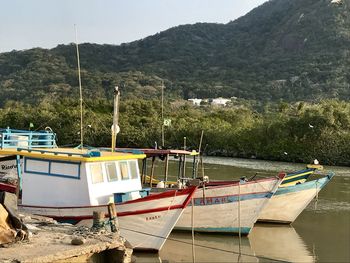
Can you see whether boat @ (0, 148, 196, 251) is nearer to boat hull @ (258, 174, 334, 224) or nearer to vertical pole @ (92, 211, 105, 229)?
vertical pole @ (92, 211, 105, 229)

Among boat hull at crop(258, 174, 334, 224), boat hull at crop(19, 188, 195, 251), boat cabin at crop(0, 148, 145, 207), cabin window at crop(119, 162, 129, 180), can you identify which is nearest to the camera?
boat hull at crop(19, 188, 195, 251)

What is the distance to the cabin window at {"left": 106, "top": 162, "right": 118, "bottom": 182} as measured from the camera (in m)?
14.6

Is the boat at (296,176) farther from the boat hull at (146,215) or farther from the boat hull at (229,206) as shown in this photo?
the boat hull at (146,215)

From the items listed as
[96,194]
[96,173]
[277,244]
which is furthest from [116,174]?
[277,244]

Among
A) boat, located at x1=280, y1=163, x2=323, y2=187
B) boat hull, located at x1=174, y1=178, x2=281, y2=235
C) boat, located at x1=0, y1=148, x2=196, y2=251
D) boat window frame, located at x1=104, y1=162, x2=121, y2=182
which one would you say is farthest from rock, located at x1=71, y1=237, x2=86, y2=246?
boat, located at x1=280, y1=163, x2=323, y2=187

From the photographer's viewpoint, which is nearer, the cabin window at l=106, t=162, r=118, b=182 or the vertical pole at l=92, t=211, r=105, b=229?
the vertical pole at l=92, t=211, r=105, b=229

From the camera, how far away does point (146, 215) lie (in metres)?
13.8

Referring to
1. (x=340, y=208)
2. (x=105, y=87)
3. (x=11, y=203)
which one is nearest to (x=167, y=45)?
(x=105, y=87)

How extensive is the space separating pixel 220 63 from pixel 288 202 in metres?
125

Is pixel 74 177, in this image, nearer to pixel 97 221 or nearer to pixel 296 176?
pixel 97 221

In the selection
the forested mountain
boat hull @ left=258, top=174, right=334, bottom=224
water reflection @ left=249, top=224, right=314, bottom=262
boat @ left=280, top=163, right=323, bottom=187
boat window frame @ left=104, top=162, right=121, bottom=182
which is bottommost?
water reflection @ left=249, top=224, right=314, bottom=262

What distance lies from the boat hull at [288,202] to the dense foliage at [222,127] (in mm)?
23822

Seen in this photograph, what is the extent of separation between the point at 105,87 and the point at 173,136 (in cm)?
5467

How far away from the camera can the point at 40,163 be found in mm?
14750
